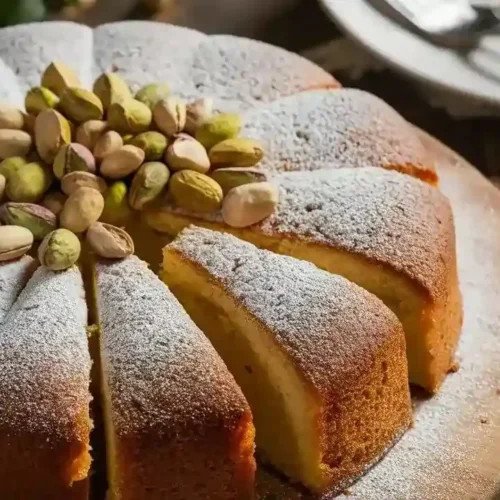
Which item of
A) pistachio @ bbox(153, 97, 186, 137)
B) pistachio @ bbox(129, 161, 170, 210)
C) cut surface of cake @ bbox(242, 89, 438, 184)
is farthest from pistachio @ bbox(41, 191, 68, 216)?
cut surface of cake @ bbox(242, 89, 438, 184)

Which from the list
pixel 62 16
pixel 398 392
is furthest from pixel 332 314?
pixel 62 16

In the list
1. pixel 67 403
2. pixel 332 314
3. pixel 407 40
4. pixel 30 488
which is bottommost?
pixel 30 488

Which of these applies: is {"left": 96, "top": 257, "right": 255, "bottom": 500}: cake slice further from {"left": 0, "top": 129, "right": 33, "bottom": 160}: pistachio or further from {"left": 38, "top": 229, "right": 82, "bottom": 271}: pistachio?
{"left": 0, "top": 129, "right": 33, "bottom": 160}: pistachio

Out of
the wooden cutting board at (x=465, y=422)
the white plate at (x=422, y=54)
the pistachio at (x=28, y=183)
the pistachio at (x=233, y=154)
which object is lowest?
the wooden cutting board at (x=465, y=422)

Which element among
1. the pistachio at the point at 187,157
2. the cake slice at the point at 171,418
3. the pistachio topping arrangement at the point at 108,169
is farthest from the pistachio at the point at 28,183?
the cake slice at the point at 171,418

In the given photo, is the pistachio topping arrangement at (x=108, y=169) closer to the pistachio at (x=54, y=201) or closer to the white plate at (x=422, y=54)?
the pistachio at (x=54, y=201)

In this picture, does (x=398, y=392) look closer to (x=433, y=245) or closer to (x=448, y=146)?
(x=433, y=245)
